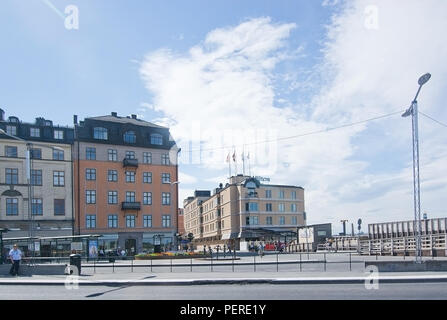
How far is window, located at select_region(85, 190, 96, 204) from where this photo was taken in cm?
5710

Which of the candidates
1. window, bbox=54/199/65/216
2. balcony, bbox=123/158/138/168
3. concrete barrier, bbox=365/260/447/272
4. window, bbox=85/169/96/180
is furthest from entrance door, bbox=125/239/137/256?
concrete barrier, bbox=365/260/447/272

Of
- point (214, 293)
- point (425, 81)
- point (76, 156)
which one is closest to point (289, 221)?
point (76, 156)

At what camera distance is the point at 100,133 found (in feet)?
194

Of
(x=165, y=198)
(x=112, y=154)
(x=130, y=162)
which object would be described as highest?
(x=112, y=154)

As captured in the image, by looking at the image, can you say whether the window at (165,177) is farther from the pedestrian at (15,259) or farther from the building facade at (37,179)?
the pedestrian at (15,259)

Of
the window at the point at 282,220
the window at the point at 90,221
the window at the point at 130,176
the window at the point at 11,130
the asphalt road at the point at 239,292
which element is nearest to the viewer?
the asphalt road at the point at 239,292

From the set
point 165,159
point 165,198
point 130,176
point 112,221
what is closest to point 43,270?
point 112,221

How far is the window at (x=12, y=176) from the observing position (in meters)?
52.1

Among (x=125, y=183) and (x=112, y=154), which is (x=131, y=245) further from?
(x=112, y=154)

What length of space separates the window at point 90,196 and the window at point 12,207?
8.38 metres

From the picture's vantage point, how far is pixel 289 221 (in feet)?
293

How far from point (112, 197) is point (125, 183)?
2544 mm

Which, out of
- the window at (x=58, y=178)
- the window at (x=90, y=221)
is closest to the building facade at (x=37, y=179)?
the window at (x=58, y=178)
